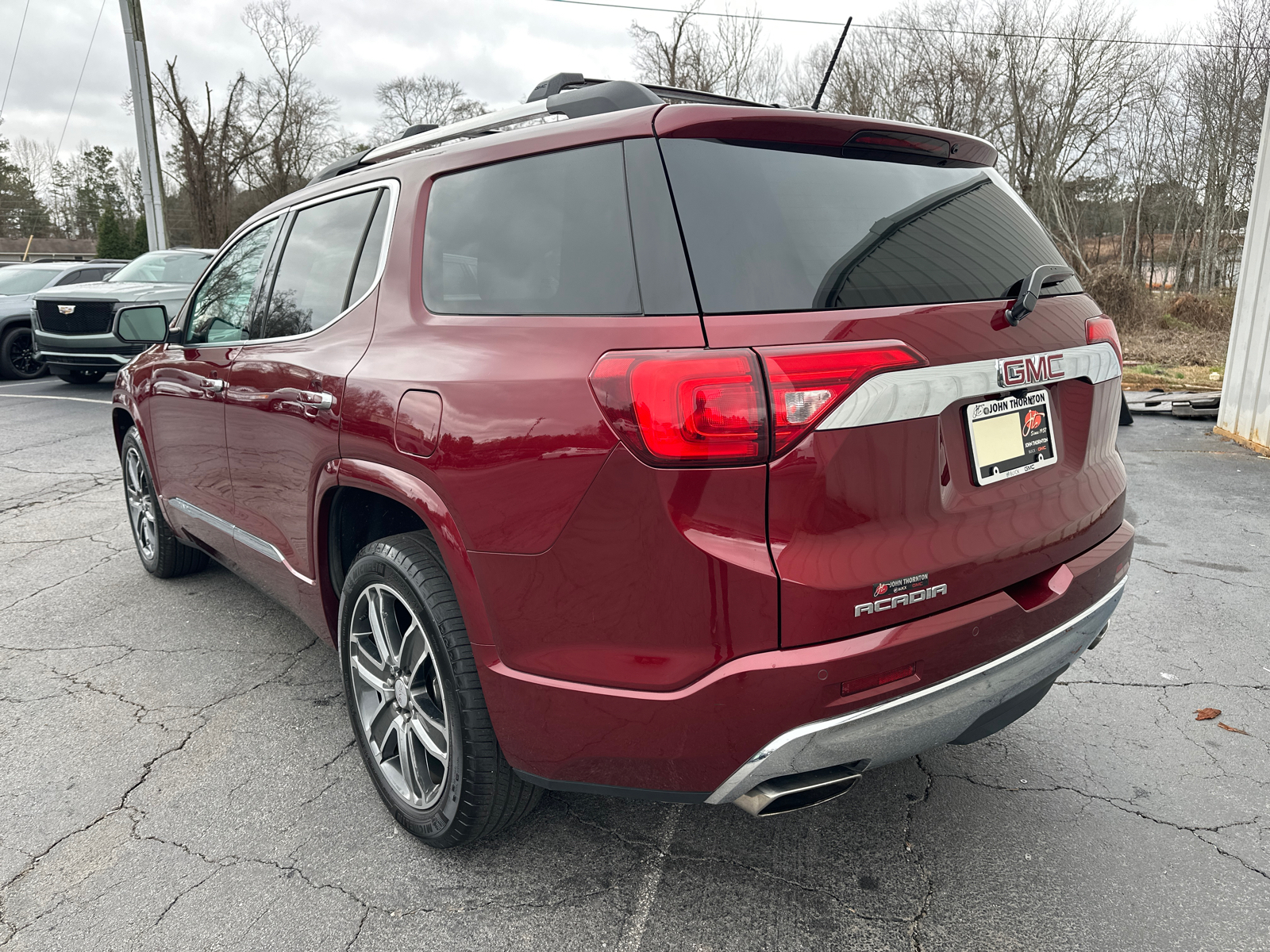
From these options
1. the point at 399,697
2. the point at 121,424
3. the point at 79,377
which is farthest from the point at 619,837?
the point at 79,377

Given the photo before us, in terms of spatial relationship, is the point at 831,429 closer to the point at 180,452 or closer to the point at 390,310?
the point at 390,310

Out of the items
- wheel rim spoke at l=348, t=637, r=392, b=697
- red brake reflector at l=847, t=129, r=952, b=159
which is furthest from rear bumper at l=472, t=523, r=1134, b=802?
red brake reflector at l=847, t=129, r=952, b=159

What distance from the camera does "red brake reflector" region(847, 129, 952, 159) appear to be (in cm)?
199

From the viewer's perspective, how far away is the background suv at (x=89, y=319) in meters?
11.1

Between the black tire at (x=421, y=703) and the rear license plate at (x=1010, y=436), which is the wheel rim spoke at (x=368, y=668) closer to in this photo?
the black tire at (x=421, y=703)

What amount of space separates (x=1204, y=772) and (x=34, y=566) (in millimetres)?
5553

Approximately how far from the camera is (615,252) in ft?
5.90

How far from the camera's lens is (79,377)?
12961 mm

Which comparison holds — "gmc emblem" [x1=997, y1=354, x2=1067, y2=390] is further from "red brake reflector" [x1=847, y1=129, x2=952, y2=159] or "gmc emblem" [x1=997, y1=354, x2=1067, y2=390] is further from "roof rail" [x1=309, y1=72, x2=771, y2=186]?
"roof rail" [x1=309, y1=72, x2=771, y2=186]

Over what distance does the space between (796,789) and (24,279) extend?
1609cm

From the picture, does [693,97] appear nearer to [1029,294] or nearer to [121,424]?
[1029,294]

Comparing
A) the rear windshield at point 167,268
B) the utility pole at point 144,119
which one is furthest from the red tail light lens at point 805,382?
the utility pole at point 144,119

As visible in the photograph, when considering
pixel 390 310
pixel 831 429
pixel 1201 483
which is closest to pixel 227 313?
pixel 390 310

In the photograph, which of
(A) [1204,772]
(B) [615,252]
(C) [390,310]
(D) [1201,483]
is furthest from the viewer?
(D) [1201,483]
